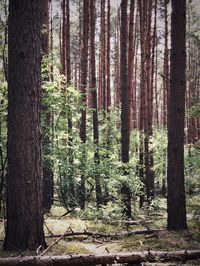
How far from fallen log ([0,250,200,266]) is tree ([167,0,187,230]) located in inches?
120

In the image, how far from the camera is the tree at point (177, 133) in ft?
29.3

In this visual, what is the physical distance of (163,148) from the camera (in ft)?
71.5

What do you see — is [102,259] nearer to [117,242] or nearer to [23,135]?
[23,135]

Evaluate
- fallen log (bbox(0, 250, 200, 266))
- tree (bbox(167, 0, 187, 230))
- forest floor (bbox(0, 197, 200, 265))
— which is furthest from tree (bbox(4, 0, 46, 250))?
tree (bbox(167, 0, 187, 230))

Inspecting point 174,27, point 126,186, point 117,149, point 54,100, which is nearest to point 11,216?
point 54,100

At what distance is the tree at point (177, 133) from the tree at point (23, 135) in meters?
3.73

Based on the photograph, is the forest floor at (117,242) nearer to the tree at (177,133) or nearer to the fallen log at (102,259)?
the fallen log at (102,259)

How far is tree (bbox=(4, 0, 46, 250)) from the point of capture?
20.7 feet

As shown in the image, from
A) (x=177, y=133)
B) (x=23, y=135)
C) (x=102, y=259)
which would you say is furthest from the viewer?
(x=177, y=133)

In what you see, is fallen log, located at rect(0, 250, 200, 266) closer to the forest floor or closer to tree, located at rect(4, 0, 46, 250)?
the forest floor

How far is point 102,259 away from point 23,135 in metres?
2.45

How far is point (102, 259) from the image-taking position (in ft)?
18.2

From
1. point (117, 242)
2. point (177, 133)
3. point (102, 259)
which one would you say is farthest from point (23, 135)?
point (177, 133)

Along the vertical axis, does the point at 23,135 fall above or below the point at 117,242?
above
